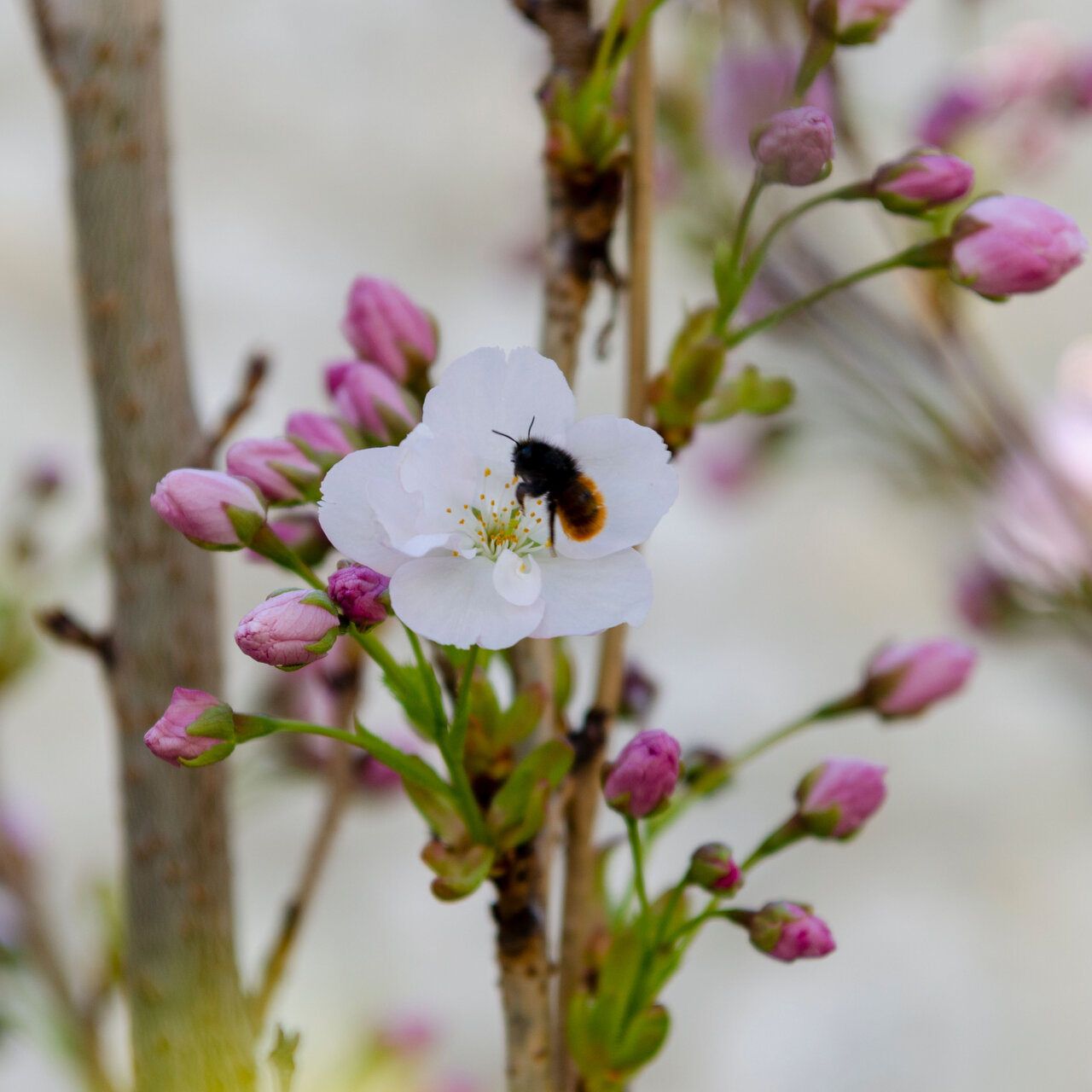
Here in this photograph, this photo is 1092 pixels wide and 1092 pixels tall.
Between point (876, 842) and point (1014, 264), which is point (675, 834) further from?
point (1014, 264)

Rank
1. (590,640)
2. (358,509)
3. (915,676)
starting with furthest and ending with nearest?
(590,640), (915,676), (358,509)

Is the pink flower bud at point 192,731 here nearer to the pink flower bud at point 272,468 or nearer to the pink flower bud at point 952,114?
the pink flower bud at point 272,468

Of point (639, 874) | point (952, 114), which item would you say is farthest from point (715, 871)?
point (952, 114)

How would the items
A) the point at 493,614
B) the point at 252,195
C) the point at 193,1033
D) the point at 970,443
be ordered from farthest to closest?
the point at 252,195 < the point at 970,443 < the point at 193,1033 < the point at 493,614

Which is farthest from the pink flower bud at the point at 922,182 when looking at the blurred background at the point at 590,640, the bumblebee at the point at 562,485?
the blurred background at the point at 590,640

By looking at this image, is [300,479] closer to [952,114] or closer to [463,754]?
[463,754]

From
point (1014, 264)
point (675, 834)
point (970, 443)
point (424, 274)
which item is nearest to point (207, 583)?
point (1014, 264)

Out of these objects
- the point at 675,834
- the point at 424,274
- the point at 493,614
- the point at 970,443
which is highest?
the point at 493,614

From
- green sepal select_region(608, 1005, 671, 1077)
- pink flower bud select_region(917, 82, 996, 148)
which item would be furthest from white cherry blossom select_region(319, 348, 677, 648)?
pink flower bud select_region(917, 82, 996, 148)
